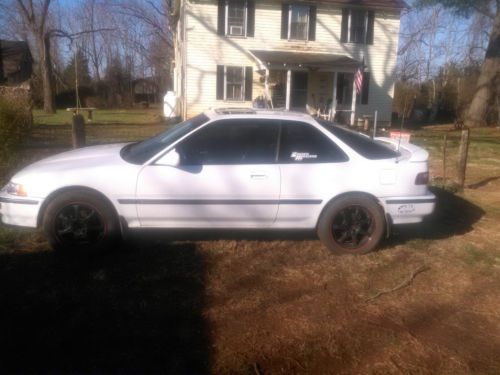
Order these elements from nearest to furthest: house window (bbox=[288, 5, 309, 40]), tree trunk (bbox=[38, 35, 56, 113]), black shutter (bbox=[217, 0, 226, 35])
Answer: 1. black shutter (bbox=[217, 0, 226, 35])
2. house window (bbox=[288, 5, 309, 40])
3. tree trunk (bbox=[38, 35, 56, 113])

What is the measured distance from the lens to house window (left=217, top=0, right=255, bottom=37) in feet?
67.4

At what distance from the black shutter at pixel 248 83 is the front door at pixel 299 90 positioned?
2.05 meters

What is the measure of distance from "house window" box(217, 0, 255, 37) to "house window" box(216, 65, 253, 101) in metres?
1.46

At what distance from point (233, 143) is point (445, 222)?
11.1 feet

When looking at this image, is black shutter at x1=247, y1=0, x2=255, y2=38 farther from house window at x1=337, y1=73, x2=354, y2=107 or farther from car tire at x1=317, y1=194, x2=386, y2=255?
car tire at x1=317, y1=194, x2=386, y2=255

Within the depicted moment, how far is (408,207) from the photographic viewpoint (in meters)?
5.16

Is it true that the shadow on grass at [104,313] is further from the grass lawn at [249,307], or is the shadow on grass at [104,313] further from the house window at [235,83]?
the house window at [235,83]

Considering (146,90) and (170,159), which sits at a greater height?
(146,90)

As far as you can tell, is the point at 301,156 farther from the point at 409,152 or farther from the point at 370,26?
the point at 370,26

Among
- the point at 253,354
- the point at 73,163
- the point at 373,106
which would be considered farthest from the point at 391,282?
the point at 373,106

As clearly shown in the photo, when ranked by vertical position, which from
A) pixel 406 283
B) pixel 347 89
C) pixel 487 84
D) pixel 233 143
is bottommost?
pixel 406 283

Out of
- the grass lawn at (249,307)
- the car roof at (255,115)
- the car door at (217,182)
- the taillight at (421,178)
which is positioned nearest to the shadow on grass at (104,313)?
the grass lawn at (249,307)

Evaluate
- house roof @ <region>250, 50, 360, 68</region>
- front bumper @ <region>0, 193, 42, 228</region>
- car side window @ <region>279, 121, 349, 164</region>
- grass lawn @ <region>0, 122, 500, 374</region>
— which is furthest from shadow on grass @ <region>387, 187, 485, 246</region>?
house roof @ <region>250, 50, 360, 68</region>

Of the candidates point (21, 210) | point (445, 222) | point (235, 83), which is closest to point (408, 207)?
point (445, 222)
